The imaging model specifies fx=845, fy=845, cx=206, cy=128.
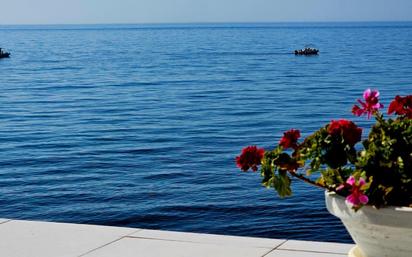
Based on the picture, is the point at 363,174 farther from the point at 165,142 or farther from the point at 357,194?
the point at 165,142

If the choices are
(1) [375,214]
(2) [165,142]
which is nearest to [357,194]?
(1) [375,214]

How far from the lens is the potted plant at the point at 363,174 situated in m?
3.60

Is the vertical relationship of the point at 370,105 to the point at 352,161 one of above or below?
above

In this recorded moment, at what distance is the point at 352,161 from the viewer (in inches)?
152

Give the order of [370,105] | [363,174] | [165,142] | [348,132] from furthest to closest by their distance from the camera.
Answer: [165,142] < [370,105] < [348,132] < [363,174]

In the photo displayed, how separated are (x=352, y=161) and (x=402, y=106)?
52 centimetres

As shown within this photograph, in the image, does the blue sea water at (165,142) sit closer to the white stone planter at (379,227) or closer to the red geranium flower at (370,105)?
the red geranium flower at (370,105)

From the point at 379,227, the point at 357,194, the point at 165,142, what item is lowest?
the point at 165,142

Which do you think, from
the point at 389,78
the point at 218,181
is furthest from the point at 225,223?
the point at 389,78

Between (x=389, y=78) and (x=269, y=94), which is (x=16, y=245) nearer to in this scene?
(x=269, y=94)

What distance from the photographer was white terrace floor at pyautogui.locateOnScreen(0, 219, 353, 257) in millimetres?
5215

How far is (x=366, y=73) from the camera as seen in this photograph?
181ft

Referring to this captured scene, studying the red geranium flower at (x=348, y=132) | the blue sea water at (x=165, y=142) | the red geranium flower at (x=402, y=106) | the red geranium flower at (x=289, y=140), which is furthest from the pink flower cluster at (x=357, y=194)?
the blue sea water at (x=165, y=142)

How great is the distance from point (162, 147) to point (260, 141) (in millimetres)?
2840
